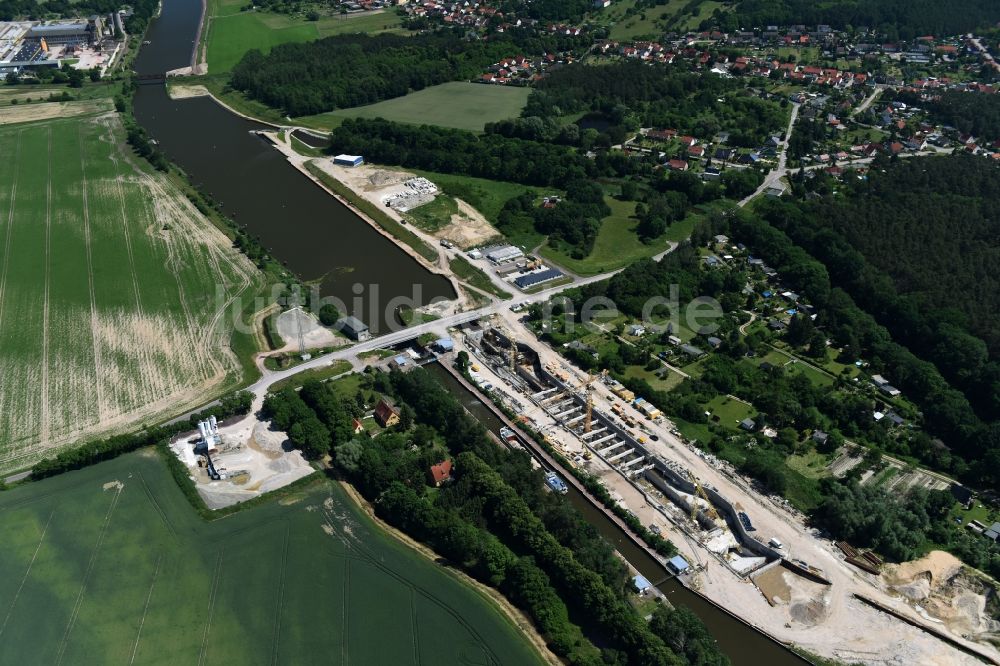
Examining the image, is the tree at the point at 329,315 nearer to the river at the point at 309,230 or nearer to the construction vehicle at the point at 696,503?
the river at the point at 309,230

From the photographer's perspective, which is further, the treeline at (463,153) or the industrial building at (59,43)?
the industrial building at (59,43)

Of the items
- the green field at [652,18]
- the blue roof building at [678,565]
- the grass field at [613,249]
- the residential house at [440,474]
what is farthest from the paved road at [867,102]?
the residential house at [440,474]

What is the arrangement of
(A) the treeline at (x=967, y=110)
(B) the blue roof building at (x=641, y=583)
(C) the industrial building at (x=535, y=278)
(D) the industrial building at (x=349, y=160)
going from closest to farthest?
(B) the blue roof building at (x=641, y=583), (C) the industrial building at (x=535, y=278), (D) the industrial building at (x=349, y=160), (A) the treeline at (x=967, y=110)

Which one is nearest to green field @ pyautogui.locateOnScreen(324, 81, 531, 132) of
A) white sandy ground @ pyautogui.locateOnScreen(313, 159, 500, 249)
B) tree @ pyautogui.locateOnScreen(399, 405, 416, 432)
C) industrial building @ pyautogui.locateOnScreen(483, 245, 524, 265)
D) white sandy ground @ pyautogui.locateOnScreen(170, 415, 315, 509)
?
white sandy ground @ pyautogui.locateOnScreen(313, 159, 500, 249)

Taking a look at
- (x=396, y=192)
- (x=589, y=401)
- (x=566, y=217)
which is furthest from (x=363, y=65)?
(x=589, y=401)

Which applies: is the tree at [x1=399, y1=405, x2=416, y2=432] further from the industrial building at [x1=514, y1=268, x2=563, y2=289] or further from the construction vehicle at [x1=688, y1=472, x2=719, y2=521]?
the industrial building at [x1=514, y1=268, x2=563, y2=289]

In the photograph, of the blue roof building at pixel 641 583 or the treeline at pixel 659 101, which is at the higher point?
the treeline at pixel 659 101

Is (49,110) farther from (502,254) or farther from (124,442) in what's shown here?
(124,442)
